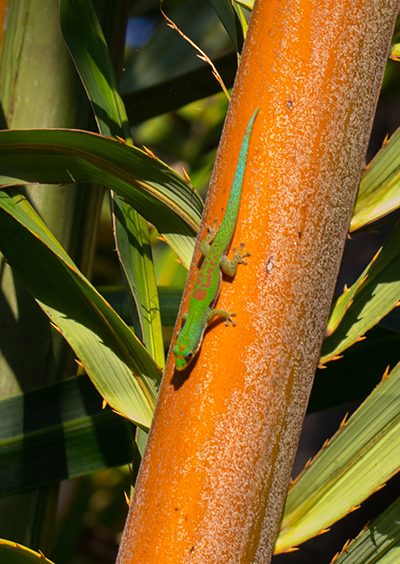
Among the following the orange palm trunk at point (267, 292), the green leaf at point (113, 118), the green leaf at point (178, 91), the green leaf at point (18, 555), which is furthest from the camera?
the green leaf at point (178, 91)

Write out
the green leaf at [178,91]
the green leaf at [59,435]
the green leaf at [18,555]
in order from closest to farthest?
the green leaf at [18,555] < the green leaf at [59,435] < the green leaf at [178,91]

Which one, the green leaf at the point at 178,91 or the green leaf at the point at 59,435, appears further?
the green leaf at the point at 178,91

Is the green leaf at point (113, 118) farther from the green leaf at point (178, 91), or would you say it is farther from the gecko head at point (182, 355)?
the green leaf at point (178, 91)

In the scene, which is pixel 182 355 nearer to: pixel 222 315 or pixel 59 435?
pixel 222 315

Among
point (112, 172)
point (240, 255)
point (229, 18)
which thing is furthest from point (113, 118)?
point (240, 255)

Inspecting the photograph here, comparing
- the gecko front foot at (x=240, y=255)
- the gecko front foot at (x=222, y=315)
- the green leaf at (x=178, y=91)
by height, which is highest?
the green leaf at (x=178, y=91)

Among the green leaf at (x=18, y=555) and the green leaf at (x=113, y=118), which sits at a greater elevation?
the green leaf at (x=113, y=118)

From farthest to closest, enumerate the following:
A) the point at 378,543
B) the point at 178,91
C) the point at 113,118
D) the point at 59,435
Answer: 1. the point at 178,91
2. the point at 59,435
3. the point at 113,118
4. the point at 378,543

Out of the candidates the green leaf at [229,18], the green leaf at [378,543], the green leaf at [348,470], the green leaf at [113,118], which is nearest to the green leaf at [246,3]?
the green leaf at [229,18]
